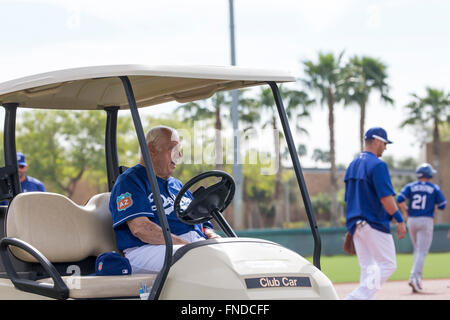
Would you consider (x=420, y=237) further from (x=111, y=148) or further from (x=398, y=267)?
(x=111, y=148)

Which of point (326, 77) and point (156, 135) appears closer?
point (156, 135)

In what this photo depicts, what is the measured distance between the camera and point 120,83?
16.4 feet

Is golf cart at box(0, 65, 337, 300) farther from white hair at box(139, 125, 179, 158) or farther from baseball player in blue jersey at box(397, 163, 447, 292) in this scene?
baseball player in blue jersey at box(397, 163, 447, 292)

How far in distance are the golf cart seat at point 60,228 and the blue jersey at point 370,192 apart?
312 centimetres


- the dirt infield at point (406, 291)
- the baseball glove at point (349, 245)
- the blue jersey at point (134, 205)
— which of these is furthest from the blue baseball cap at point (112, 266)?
→ the dirt infield at point (406, 291)

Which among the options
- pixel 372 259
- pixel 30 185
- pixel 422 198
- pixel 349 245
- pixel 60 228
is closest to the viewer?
pixel 60 228

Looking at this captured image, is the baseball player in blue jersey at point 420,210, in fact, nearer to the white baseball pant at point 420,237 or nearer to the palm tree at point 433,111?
the white baseball pant at point 420,237

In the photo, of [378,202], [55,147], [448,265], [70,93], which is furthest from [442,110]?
[70,93]

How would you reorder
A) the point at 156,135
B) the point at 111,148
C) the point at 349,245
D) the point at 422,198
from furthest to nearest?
the point at 422,198
the point at 349,245
the point at 111,148
the point at 156,135

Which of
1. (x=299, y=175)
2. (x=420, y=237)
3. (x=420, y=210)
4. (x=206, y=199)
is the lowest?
(x=420, y=237)

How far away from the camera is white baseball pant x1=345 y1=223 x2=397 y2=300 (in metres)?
7.12

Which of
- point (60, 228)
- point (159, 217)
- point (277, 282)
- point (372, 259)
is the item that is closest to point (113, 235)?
point (60, 228)

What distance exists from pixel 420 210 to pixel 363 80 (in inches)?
1096
